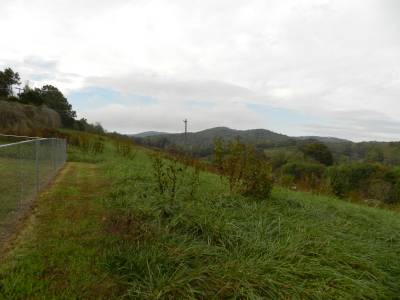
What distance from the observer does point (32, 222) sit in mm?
5176

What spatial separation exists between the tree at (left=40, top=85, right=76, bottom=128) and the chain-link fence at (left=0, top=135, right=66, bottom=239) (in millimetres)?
34477

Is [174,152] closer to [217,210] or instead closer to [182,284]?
[217,210]

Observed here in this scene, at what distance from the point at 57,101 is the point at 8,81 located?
6.87 meters

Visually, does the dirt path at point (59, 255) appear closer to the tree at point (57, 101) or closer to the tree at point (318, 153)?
the tree at point (57, 101)

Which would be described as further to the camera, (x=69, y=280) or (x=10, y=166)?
(x=10, y=166)

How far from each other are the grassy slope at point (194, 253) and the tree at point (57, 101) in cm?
3754

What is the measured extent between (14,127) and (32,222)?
20.1 metres

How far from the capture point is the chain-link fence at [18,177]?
480cm

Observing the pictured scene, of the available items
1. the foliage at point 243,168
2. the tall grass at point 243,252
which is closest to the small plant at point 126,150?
the foliage at point 243,168

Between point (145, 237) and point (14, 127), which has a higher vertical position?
point (14, 127)

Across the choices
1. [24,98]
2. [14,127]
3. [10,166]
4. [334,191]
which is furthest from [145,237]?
[24,98]

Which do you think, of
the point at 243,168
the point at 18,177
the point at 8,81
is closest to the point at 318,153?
the point at 8,81

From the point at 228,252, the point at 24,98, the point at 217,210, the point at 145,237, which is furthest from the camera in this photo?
the point at 24,98

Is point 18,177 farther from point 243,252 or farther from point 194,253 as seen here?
point 243,252
